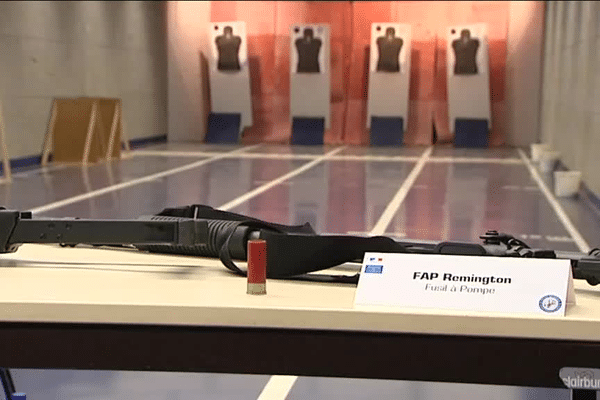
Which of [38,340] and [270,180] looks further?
[270,180]

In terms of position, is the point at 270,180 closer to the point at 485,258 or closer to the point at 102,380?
the point at 102,380

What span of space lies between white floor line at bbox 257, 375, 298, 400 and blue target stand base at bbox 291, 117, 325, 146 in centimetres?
1543

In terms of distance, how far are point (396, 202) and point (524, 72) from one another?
31.6 feet

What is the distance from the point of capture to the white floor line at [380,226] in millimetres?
3715

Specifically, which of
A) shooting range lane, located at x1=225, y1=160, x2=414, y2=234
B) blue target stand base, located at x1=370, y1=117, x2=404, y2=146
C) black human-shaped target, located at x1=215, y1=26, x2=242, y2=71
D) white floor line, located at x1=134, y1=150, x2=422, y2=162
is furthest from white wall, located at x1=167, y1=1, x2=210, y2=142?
shooting range lane, located at x1=225, y1=160, x2=414, y2=234

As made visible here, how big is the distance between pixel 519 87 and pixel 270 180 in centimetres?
840

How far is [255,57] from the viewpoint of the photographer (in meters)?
20.2

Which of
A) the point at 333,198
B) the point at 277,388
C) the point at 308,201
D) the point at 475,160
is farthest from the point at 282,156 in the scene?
the point at 277,388

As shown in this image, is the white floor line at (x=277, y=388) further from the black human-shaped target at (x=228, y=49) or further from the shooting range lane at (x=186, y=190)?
the black human-shaped target at (x=228, y=49)

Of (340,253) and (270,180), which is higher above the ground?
(340,253)

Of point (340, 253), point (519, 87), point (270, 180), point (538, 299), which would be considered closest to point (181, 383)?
point (340, 253)

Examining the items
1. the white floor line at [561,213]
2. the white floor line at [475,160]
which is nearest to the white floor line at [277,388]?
the white floor line at [561,213]

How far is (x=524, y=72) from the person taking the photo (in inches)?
747

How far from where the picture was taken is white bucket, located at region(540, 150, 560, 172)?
1378 cm
